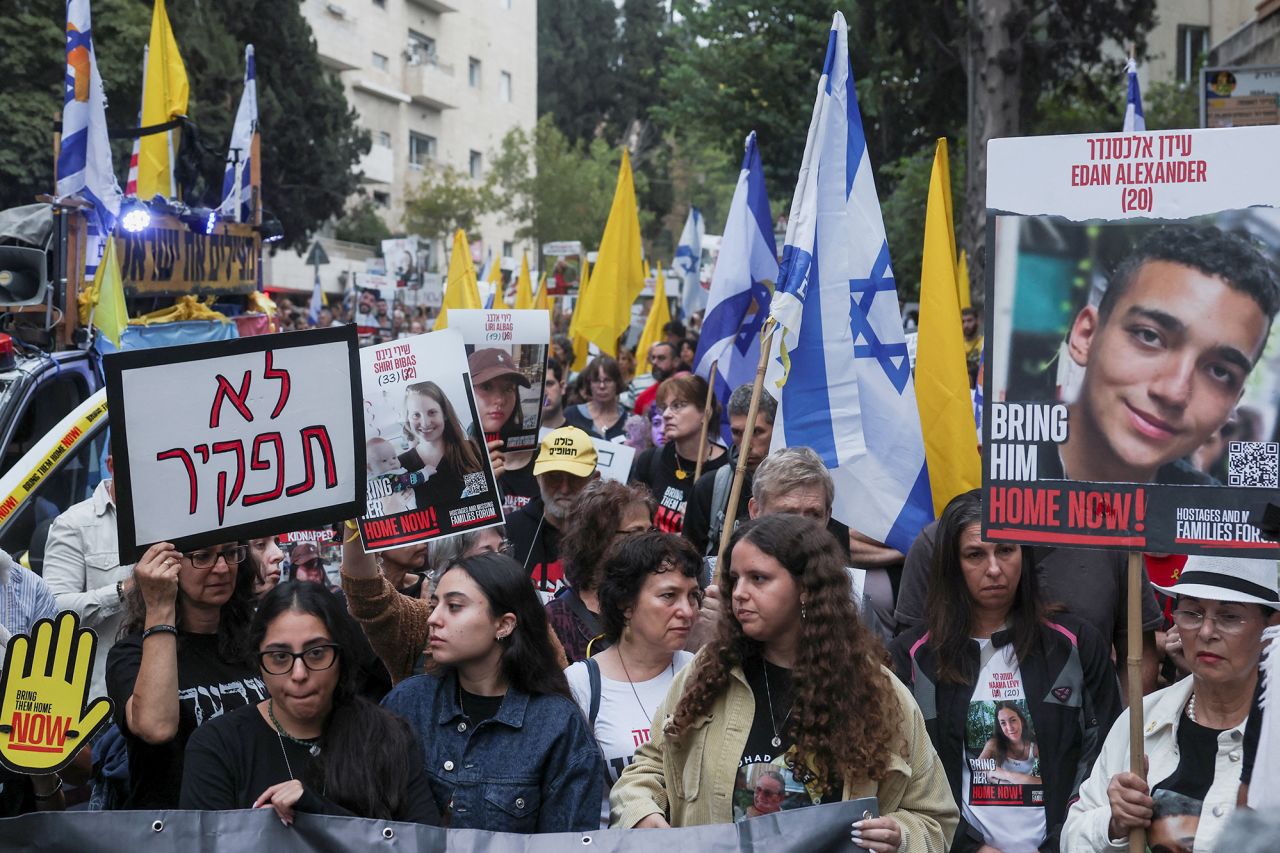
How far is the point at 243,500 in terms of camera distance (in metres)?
4.21

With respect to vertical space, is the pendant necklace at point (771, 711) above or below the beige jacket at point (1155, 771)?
above

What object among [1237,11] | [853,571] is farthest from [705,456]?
[1237,11]

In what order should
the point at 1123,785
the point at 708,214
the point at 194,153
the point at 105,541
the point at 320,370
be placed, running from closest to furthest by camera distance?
the point at 1123,785 → the point at 320,370 → the point at 105,541 → the point at 194,153 → the point at 708,214

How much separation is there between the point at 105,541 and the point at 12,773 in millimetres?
1916

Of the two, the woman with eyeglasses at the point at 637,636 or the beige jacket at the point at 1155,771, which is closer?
the beige jacket at the point at 1155,771

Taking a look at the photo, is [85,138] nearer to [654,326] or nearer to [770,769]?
[770,769]

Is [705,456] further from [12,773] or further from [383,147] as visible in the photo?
[383,147]

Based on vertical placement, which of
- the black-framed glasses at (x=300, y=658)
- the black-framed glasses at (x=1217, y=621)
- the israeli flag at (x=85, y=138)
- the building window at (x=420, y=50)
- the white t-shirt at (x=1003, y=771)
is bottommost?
the white t-shirt at (x=1003, y=771)

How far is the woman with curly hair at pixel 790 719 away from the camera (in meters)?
3.60

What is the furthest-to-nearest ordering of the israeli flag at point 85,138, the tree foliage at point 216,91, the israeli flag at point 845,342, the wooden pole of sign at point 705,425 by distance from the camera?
the tree foliage at point 216,91
the israeli flag at point 85,138
the wooden pole of sign at point 705,425
the israeli flag at point 845,342

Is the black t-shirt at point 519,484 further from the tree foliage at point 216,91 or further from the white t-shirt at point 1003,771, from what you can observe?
the tree foliage at point 216,91

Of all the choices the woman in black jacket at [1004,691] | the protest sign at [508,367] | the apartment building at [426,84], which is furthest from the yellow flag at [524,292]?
the apartment building at [426,84]

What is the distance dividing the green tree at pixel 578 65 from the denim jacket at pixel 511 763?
73221mm

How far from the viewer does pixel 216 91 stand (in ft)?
115
